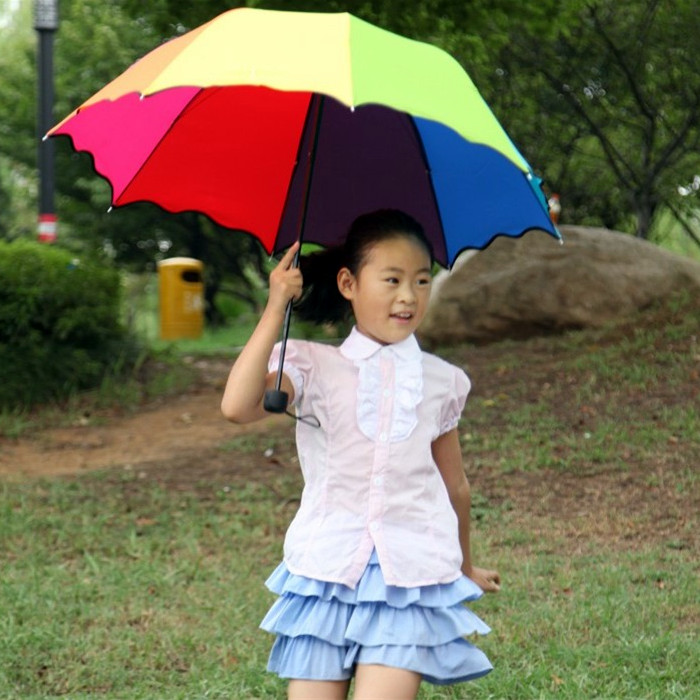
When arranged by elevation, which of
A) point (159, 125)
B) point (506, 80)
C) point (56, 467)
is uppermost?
point (506, 80)

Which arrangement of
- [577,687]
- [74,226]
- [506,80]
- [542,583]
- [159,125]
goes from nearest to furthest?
[159,125], [577,687], [542,583], [506,80], [74,226]

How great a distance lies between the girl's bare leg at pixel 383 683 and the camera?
264cm

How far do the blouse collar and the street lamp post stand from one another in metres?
8.44

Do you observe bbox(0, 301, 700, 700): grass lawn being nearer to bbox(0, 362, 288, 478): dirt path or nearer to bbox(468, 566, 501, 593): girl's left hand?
bbox(0, 362, 288, 478): dirt path

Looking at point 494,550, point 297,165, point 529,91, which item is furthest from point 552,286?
point 297,165

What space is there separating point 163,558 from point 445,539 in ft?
12.1

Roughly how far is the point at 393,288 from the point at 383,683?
2.77ft

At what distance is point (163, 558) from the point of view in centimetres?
626

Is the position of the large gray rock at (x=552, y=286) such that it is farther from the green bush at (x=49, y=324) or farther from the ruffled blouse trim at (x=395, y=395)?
the ruffled blouse trim at (x=395, y=395)

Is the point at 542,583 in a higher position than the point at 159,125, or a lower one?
lower

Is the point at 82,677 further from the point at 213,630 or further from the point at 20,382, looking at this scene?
the point at 20,382

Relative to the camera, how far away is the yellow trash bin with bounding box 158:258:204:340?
59.9ft

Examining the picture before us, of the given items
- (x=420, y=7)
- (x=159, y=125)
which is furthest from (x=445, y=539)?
(x=420, y=7)

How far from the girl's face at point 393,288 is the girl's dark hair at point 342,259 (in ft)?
0.09
